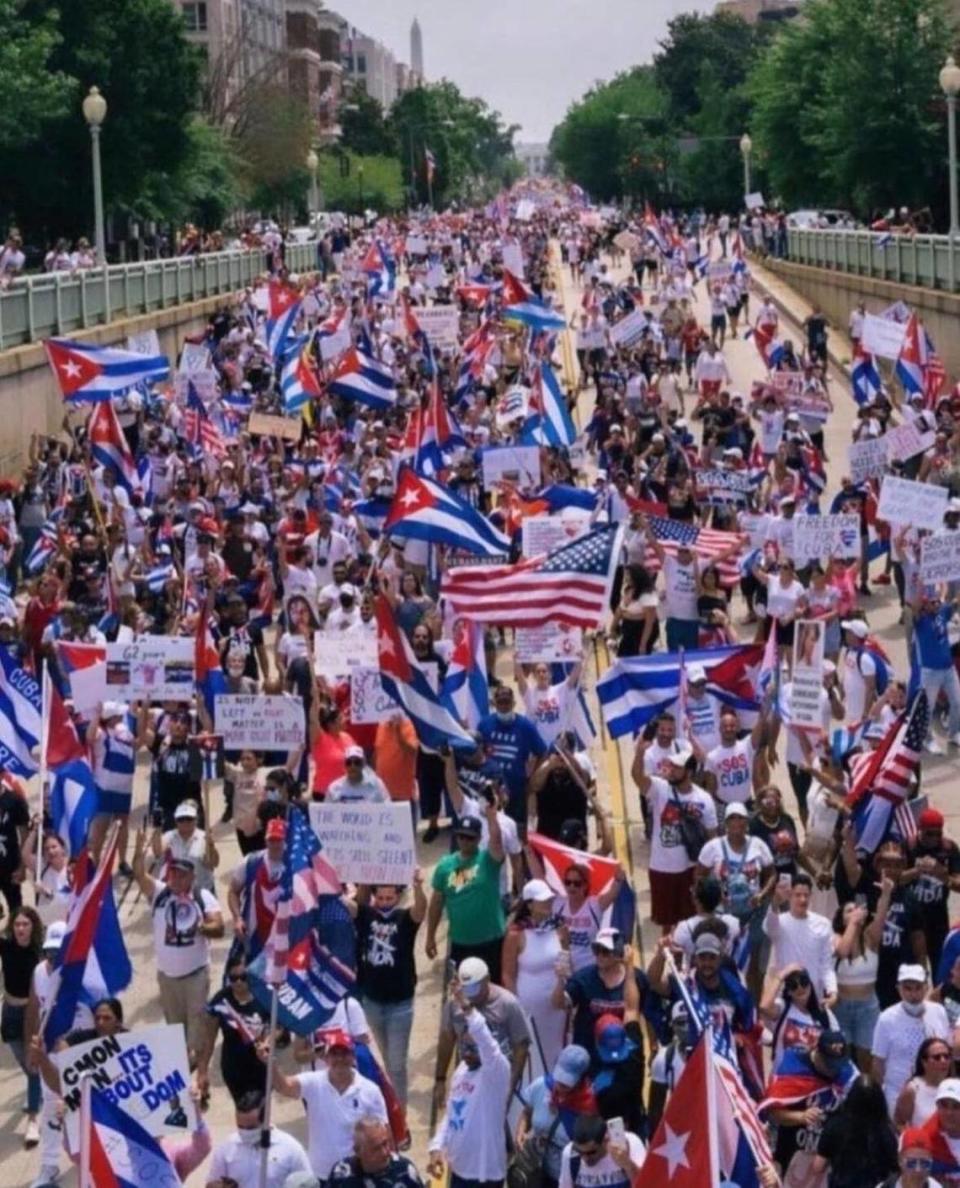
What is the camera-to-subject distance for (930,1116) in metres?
10.1

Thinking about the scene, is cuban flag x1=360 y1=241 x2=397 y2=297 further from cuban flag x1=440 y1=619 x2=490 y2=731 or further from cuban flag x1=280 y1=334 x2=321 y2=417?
cuban flag x1=440 y1=619 x2=490 y2=731

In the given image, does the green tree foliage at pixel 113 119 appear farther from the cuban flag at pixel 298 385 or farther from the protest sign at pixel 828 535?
the protest sign at pixel 828 535

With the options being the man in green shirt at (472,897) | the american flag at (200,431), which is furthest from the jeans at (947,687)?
the american flag at (200,431)

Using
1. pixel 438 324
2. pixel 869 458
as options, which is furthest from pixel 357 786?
pixel 438 324

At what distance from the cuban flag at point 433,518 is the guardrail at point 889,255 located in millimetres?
23832

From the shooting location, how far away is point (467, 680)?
671 inches

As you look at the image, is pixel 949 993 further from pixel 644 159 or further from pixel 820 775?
pixel 644 159

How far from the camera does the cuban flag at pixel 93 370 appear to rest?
2609 centimetres

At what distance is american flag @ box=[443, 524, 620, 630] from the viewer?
1639 cm

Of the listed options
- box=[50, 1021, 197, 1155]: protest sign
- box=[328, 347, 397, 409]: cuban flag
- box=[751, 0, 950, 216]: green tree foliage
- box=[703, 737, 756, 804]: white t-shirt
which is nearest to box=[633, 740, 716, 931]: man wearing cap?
box=[703, 737, 756, 804]: white t-shirt

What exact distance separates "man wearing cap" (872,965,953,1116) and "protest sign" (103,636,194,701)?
6.76m

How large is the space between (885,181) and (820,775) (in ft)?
148

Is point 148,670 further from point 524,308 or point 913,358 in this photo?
point 524,308

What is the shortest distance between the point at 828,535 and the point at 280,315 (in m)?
16.8
